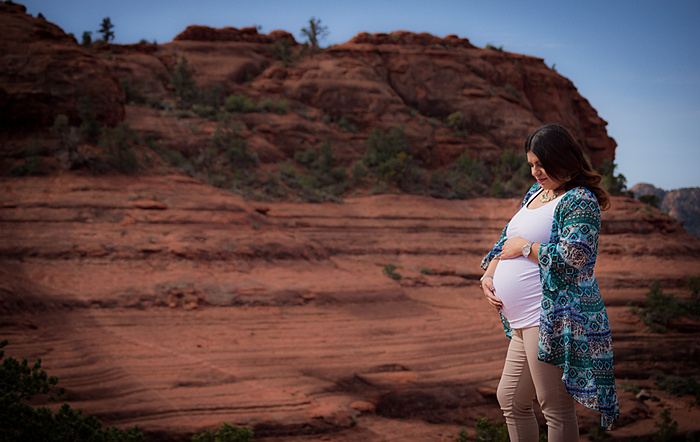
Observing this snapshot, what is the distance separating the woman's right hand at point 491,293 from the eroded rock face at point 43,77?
1517 centimetres

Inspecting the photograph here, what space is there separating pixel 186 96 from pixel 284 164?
5997mm

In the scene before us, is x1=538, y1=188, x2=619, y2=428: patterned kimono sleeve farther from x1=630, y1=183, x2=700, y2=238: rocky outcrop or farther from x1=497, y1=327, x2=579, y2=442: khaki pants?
x1=630, y1=183, x2=700, y2=238: rocky outcrop

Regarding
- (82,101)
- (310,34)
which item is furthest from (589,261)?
(310,34)

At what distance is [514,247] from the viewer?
2363mm

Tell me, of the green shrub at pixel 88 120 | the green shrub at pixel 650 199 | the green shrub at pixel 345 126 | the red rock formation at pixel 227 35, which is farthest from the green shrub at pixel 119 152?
the green shrub at pixel 650 199

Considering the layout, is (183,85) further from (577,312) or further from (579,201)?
(577,312)

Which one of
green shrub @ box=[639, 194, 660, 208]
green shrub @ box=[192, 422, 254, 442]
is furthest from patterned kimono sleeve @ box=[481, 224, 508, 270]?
green shrub @ box=[639, 194, 660, 208]

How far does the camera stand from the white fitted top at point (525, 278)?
2.32 meters

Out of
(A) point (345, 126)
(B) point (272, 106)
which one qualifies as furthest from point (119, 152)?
(A) point (345, 126)

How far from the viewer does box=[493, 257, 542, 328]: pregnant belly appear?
2.31m

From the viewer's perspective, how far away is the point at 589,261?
2.18m

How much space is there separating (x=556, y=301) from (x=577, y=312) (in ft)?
0.31

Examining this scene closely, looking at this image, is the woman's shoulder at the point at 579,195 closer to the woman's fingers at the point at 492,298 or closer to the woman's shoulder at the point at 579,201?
the woman's shoulder at the point at 579,201

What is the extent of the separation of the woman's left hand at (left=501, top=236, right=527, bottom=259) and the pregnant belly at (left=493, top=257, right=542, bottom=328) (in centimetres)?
4
